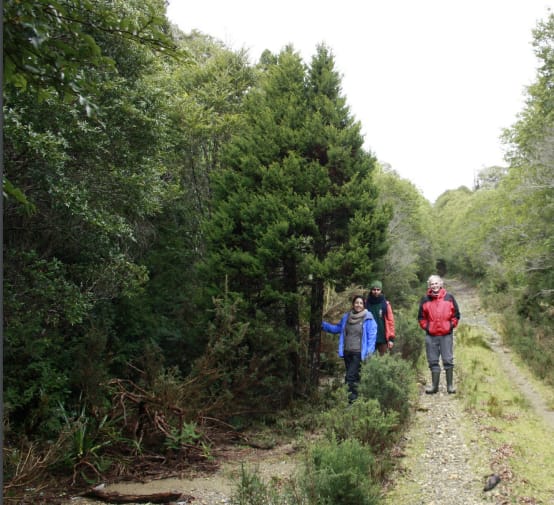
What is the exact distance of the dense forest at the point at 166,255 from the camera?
24.5ft

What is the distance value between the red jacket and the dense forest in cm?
85

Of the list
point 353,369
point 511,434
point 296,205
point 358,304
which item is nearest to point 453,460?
point 511,434

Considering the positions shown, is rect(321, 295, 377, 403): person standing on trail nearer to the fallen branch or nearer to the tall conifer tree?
the tall conifer tree

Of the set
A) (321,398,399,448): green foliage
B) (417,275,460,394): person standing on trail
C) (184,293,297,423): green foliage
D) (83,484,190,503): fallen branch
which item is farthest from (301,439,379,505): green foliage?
(417,275,460,394): person standing on trail

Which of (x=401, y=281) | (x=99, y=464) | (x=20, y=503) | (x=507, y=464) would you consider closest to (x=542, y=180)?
(x=401, y=281)

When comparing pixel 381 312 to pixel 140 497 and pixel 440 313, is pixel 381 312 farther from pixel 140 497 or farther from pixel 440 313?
pixel 140 497

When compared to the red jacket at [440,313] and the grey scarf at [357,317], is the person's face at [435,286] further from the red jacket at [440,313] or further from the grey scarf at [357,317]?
the grey scarf at [357,317]

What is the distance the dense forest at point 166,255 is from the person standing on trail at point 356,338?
64 cm

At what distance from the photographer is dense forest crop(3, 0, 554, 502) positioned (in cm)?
745

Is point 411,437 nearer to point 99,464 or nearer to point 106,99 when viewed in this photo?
point 99,464

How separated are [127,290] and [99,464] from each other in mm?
2965

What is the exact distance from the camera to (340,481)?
5.05 m

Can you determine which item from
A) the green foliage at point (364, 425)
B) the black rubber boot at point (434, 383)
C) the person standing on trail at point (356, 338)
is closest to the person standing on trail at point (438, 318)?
the black rubber boot at point (434, 383)

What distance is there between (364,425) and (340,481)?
1880 millimetres
